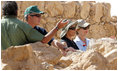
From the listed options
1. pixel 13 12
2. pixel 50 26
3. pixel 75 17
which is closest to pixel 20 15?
pixel 50 26

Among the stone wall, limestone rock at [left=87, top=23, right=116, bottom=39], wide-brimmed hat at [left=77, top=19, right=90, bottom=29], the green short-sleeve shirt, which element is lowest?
limestone rock at [left=87, top=23, right=116, bottom=39]

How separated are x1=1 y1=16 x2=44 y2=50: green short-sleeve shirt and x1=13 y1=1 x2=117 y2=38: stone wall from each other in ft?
A: 43.9

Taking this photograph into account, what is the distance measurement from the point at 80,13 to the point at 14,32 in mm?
14914

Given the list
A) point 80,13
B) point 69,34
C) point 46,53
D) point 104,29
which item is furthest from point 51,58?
point 104,29

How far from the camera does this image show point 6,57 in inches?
76.4

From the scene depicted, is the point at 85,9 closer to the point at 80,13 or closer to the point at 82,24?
the point at 80,13

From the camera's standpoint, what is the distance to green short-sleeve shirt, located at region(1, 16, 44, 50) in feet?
7.88

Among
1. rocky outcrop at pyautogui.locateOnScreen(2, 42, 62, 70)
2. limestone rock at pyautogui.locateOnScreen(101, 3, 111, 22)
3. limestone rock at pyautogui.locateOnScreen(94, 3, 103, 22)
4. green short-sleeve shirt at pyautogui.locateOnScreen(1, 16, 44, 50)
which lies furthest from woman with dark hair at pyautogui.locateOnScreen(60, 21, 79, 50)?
limestone rock at pyautogui.locateOnScreen(101, 3, 111, 22)

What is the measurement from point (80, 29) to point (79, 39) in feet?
0.64

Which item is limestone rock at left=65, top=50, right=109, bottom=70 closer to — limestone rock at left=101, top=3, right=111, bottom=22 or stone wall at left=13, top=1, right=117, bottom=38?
stone wall at left=13, top=1, right=117, bottom=38

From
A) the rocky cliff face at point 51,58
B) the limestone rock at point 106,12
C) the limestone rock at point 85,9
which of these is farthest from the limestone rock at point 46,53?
the limestone rock at point 106,12

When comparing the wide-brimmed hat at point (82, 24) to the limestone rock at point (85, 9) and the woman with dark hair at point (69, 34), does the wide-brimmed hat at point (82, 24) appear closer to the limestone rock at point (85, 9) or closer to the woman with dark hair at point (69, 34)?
the woman with dark hair at point (69, 34)

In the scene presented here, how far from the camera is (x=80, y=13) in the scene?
17.1 meters

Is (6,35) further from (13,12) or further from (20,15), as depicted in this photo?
(20,15)
